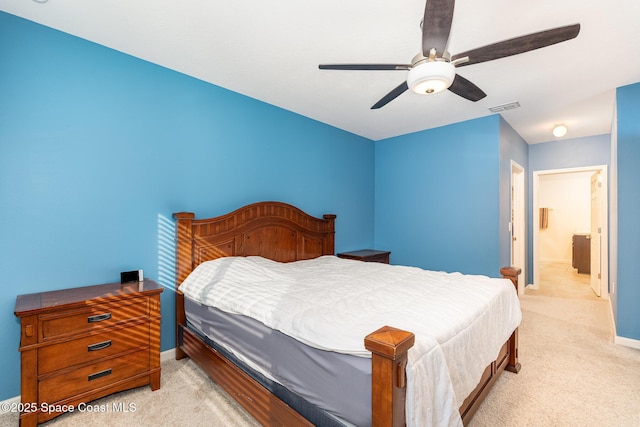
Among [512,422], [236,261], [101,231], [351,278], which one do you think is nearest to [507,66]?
[351,278]

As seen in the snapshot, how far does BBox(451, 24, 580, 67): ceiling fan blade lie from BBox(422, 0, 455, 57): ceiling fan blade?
19 centimetres

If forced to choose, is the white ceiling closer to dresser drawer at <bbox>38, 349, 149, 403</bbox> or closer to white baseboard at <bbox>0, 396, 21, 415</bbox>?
dresser drawer at <bbox>38, 349, 149, 403</bbox>

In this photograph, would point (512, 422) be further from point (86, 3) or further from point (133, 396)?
point (86, 3)

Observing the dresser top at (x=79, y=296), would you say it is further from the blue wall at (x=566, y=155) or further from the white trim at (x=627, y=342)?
the blue wall at (x=566, y=155)

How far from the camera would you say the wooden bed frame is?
1.05 metres

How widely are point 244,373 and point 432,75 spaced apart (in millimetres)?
2162

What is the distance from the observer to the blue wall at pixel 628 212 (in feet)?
9.60

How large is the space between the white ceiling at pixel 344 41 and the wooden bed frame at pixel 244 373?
1.40 meters

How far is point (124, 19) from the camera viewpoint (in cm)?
203

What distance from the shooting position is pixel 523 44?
1680mm

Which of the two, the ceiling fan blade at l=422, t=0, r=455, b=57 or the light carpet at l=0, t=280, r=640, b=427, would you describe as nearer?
the ceiling fan blade at l=422, t=0, r=455, b=57

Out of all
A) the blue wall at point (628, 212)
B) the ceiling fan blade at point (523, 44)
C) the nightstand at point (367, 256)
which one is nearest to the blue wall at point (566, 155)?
the blue wall at point (628, 212)

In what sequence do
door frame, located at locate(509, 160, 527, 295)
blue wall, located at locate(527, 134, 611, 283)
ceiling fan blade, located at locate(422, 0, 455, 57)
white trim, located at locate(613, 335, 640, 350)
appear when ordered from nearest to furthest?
ceiling fan blade, located at locate(422, 0, 455, 57) < white trim, located at locate(613, 335, 640, 350) < blue wall, located at locate(527, 134, 611, 283) < door frame, located at locate(509, 160, 527, 295)

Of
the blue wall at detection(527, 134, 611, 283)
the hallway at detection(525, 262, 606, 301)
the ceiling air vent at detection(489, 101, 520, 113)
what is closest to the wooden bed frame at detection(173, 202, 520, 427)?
the ceiling air vent at detection(489, 101, 520, 113)
